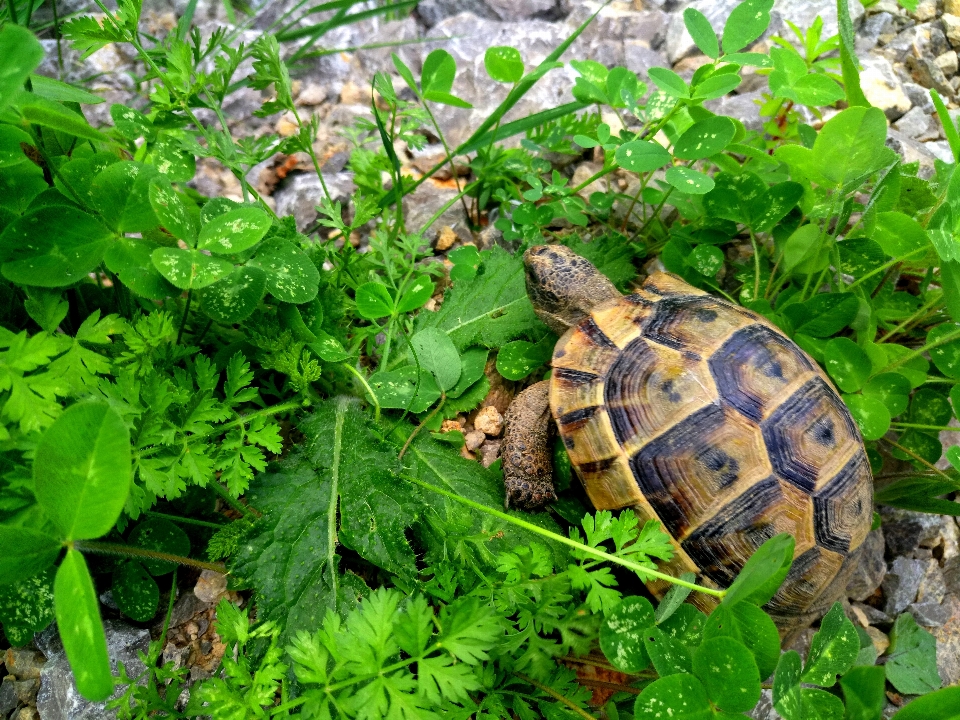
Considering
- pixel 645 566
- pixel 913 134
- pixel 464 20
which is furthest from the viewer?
pixel 464 20

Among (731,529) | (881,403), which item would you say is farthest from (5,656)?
(881,403)

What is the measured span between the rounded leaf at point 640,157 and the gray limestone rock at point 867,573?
54.1 inches

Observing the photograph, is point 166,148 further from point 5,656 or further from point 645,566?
point 645,566

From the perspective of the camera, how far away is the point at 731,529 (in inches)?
63.3

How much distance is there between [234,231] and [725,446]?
1.47 metres

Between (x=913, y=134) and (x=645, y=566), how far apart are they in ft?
7.59

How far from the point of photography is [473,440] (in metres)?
1.98

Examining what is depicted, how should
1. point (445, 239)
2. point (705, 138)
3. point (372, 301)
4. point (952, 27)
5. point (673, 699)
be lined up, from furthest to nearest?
point (952, 27) → point (445, 239) → point (705, 138) → point (372, 301) → point (673, 699)

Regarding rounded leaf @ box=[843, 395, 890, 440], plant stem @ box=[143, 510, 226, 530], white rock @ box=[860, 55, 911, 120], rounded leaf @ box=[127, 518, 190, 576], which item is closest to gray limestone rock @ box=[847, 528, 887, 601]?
rounded leaf @ box=[843, 395, 890, 440]

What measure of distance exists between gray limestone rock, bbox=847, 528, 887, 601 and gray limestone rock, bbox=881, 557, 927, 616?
0.09 feet

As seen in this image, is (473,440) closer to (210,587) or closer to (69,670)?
(210,587)

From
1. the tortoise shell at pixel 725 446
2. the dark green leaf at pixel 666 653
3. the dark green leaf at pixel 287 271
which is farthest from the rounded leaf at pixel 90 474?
the tortoise shell at pixel 725 446

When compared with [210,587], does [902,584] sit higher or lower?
lower

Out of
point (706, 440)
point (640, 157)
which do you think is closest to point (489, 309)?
point (640, 157)
